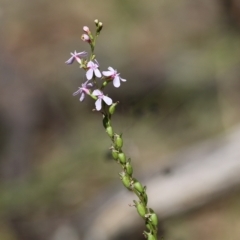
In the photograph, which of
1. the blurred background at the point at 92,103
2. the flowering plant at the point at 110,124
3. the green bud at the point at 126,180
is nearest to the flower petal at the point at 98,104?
the flowering plant at the point at 110,124

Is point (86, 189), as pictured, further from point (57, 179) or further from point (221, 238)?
point (221, 238)

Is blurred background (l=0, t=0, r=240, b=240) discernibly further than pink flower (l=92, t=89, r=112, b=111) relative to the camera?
Yes

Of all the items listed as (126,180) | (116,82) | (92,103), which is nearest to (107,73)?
(116,82)

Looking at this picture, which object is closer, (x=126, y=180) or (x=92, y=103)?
(x=126, y=180)

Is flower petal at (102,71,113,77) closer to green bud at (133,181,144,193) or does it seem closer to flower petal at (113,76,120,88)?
flower petal at (113,76,120,88)

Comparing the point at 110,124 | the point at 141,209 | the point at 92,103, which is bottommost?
the point at 141,209

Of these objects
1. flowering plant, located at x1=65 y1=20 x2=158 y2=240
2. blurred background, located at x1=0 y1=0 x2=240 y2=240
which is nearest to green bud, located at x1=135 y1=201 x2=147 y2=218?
flowering plant, located at x1=65 y1=20 x2=158 y2=240

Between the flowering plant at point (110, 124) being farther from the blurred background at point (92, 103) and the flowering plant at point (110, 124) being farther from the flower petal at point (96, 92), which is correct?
the blurred background at point (92, 103)

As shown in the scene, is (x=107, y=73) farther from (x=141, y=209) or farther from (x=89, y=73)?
(x=141, y=209)
